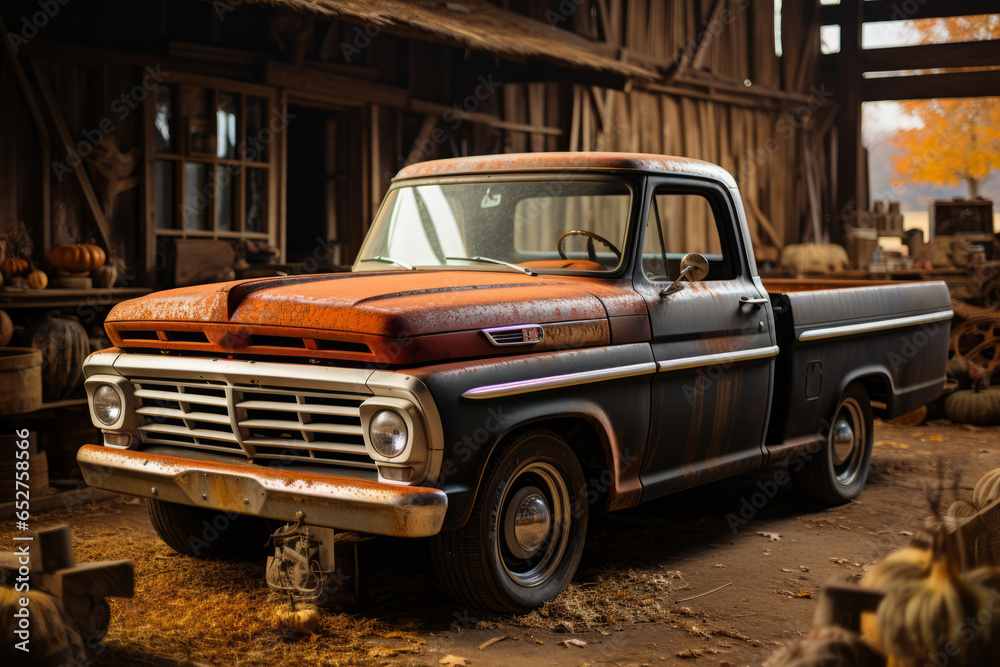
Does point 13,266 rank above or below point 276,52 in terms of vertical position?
below

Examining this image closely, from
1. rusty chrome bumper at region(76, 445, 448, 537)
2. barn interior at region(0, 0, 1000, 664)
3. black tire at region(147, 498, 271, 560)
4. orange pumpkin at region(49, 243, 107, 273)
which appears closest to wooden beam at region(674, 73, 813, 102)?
barn interior at region(0, 0, 1000, 664)

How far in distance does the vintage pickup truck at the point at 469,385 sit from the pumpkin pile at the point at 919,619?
4.64ft

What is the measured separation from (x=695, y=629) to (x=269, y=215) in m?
6.09

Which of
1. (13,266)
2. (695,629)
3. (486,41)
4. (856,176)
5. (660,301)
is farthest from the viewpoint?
(856,176)

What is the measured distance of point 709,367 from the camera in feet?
15.1

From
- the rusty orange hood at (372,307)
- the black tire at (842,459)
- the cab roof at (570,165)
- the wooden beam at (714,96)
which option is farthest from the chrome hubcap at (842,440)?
the wooden beam at (714,96)

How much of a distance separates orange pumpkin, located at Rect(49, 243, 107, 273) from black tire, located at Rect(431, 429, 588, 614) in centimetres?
434

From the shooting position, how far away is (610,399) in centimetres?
406

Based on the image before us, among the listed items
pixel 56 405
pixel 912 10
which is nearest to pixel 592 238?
pixel 56 405

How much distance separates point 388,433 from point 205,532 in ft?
5.75

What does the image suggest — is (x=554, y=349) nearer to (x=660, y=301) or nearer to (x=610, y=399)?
(x=610, y=399)

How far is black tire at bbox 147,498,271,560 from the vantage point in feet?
15.0

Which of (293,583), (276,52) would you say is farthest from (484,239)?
(276,52)

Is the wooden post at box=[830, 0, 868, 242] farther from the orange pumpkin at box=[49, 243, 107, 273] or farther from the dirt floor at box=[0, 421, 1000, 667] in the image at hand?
the orange pumpkin at box=[49, 243, 107, 273]
